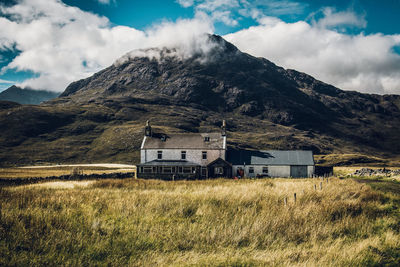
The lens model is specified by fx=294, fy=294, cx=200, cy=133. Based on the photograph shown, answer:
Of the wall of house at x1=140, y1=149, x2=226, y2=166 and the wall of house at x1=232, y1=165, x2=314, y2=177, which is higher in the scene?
the wall of house at x1=140, y1=149, x2=226, y2=166

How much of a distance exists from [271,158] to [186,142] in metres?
15.4

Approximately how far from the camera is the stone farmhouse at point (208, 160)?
49.5m

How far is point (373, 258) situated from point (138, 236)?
6.12m

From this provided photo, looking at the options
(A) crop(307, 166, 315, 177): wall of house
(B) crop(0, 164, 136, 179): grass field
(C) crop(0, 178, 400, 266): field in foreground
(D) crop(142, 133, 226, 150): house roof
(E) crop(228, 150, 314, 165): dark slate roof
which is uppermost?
(D) crop(142, 133, 226, 150): house roof

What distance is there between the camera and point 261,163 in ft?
169

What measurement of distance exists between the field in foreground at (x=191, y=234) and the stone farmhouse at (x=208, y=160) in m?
37.3

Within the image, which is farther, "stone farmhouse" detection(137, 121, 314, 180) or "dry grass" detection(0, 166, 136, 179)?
"dry grass" detection(0, 166, 136, 179)

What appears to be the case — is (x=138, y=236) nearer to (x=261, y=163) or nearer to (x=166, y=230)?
(x=166, y=230)

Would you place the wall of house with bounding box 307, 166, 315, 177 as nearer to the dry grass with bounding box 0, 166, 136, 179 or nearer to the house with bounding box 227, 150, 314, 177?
the house with bounding box 227, 150, 314, 177

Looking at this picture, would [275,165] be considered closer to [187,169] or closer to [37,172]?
[187,169]

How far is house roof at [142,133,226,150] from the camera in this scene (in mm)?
52050

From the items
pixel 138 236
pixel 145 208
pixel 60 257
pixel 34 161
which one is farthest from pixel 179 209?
pixel 34 161

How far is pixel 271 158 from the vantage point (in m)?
52.2

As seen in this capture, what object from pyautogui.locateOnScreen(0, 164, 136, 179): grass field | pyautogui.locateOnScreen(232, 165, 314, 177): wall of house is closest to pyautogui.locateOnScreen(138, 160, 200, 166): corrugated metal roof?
pyautogui.locateOnScreen(232, 165, 314, 177): wall of house
